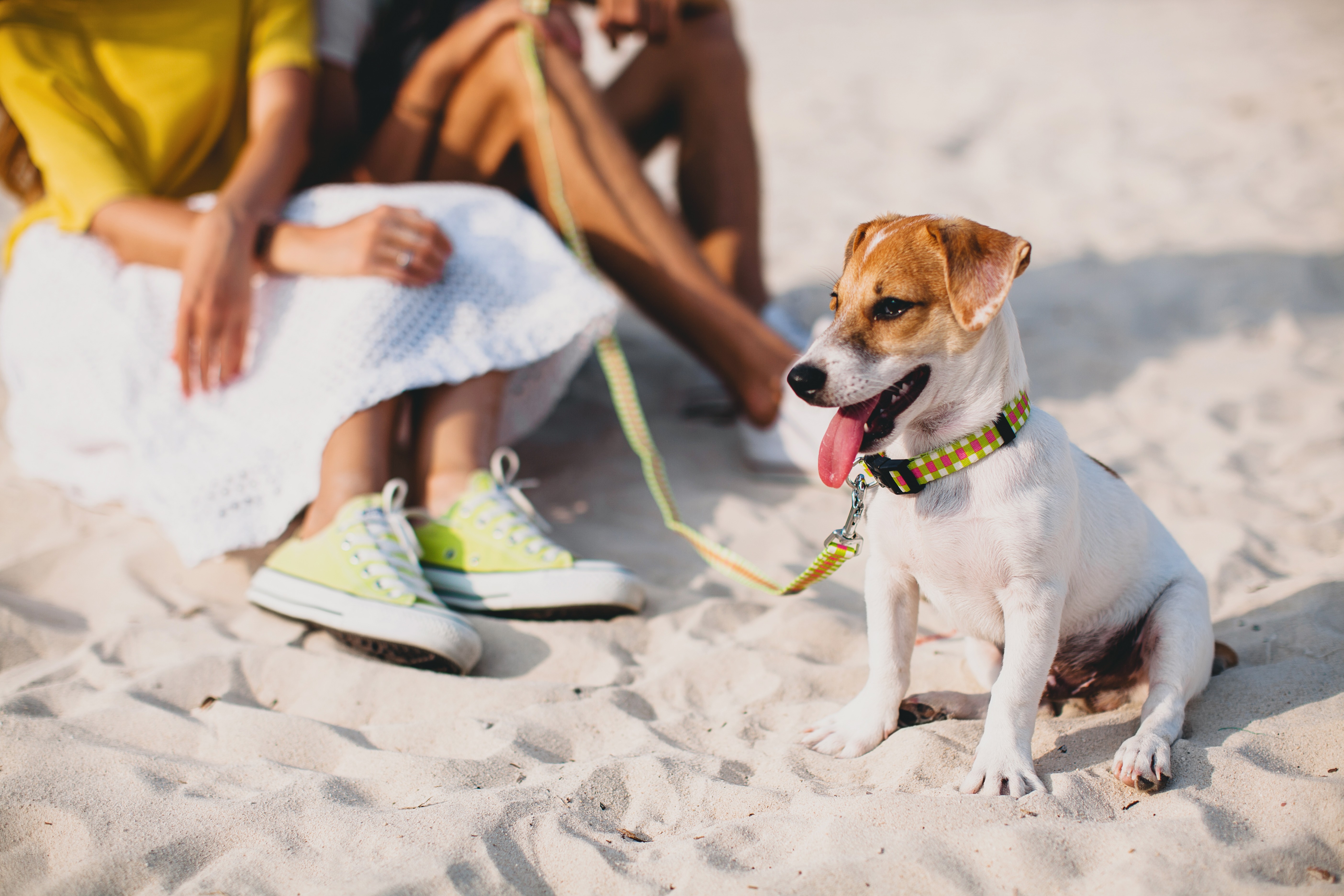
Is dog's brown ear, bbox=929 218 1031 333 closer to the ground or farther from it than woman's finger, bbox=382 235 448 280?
farther from it

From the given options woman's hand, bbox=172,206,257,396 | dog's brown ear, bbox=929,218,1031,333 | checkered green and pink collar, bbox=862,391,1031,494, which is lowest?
woman's hand, bbox=172,206,257,396

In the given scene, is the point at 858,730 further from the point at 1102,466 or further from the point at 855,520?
the point at 1102,466

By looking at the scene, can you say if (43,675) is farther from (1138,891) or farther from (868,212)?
(868,212)

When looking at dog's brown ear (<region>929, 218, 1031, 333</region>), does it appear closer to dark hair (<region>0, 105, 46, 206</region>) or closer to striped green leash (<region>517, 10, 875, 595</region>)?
striped green leash (<region>517, 10, 875, 595</region>)

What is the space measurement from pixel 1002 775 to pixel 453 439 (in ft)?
6.32

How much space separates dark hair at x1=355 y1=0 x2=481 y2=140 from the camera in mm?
4086

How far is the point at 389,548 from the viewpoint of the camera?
102 inches

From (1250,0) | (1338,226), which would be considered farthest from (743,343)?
(1250,0)

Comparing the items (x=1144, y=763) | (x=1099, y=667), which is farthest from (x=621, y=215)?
(x=1144, y=763)

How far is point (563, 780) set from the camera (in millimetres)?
1907

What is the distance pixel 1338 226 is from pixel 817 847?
237 inches

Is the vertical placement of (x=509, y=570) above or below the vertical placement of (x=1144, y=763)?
below

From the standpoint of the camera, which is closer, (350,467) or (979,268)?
(979,268)

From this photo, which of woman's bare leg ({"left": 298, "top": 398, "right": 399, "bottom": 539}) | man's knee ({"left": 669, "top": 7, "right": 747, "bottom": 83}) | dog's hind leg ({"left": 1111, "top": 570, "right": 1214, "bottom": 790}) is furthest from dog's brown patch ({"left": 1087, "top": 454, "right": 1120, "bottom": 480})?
man's knee ({"left": 669, "top": 7, "right": 747, "bottom": 83})
